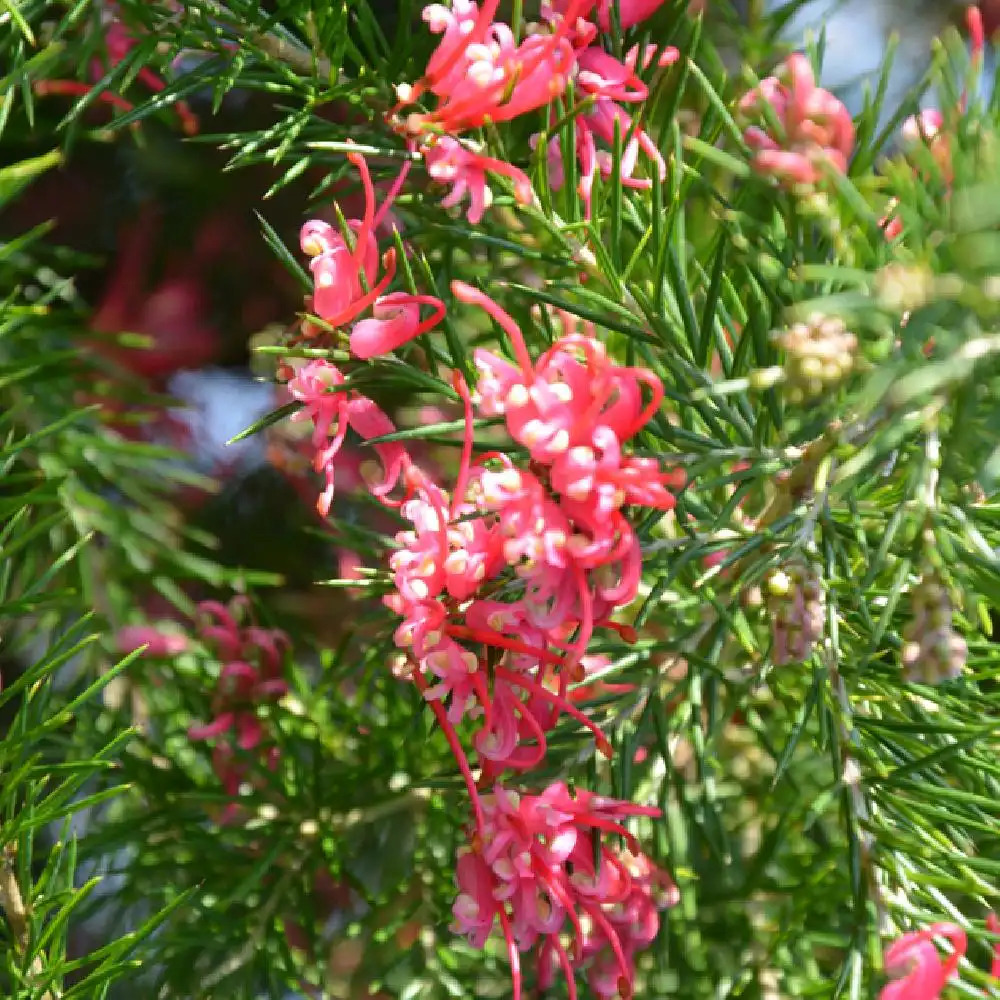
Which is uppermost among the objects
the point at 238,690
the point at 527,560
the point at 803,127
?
the point at 803,127

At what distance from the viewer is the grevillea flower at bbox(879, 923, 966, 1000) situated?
0.35 m

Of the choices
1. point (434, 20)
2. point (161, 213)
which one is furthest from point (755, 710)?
point (161, 213)

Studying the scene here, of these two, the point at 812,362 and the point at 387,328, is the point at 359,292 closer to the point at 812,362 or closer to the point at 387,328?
the point at 387,328

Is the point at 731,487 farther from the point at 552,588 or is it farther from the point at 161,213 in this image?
the point at 161,213

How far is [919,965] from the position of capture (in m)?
0.36

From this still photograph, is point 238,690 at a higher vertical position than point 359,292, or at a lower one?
lower

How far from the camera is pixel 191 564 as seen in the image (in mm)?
708

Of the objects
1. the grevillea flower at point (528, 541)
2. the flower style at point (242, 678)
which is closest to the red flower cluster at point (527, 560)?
the grevillea flower at point (528, 541)

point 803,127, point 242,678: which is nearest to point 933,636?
point 803,127

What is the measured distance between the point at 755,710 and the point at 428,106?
37 cm

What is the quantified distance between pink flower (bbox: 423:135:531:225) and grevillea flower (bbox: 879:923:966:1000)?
290mm

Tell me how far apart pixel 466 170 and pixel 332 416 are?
0.10m

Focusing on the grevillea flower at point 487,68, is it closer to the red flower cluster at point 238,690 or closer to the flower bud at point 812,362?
the flower bud at point 812,362

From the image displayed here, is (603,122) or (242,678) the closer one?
(603,122)
